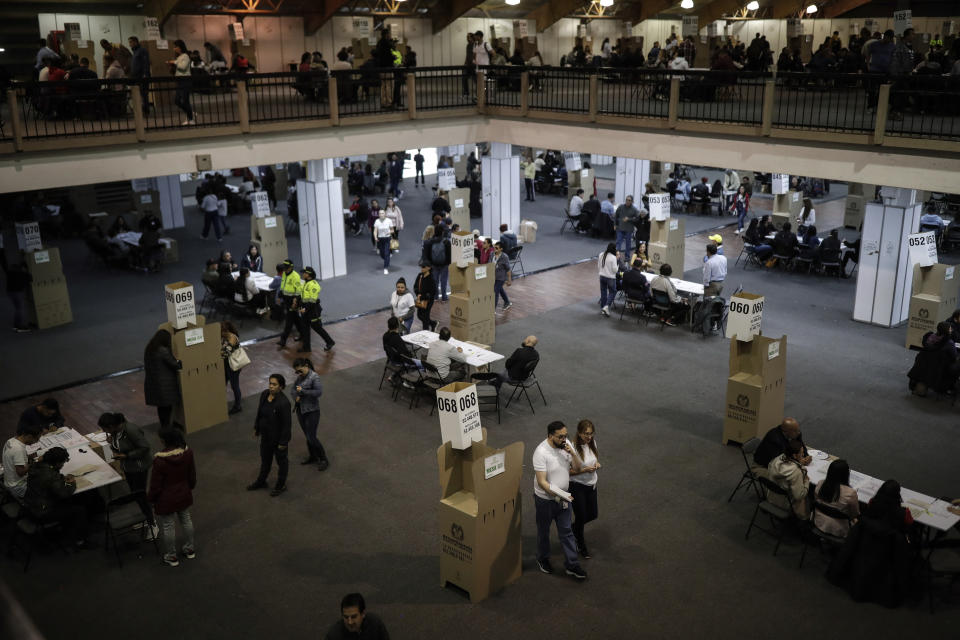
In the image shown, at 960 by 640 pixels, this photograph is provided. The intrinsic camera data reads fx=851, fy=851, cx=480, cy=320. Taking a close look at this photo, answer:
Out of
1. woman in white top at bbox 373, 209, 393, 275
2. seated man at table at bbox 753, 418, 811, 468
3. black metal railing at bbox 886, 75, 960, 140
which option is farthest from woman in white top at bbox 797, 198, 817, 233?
seated man at table at bbox 753, 418, 811, 468

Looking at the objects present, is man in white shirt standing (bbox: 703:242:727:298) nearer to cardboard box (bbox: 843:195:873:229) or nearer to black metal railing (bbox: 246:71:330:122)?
black metal railing (bbox: 246:71:330:122)

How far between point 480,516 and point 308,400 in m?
3.20

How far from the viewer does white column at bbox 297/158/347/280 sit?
17484 mm

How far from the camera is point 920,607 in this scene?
24.3 ft

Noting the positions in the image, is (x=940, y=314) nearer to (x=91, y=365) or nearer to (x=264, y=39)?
(x=91, y=365)

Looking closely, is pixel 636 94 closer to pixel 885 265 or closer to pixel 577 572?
pixel 885 265

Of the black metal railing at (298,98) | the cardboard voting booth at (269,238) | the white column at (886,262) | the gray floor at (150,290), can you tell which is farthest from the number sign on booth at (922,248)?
A: the cardboard voting booth at (269,238)

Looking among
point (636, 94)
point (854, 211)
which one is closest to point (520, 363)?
point (636, 94)

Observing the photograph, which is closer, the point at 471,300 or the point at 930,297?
the point at 471,300

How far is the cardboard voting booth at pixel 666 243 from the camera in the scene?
685 inches

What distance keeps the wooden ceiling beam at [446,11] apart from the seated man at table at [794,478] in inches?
738

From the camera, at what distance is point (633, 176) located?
22031 mm

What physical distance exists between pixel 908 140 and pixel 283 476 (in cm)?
994

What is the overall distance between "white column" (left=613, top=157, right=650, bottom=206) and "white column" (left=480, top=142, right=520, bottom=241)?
10.3 feet
